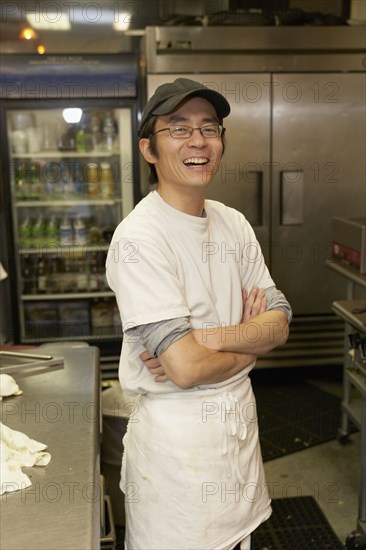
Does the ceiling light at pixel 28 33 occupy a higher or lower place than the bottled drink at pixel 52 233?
higher

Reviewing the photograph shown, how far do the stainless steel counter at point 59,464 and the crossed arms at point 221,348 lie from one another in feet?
0.95

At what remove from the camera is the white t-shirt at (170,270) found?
1519 mm

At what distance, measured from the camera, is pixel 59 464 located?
5.05ft

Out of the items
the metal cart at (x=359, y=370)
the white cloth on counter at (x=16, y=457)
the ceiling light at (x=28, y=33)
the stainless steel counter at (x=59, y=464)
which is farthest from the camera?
the ceiling light at (x=28, y=33)

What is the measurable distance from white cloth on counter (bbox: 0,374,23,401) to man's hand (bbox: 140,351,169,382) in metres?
0.57

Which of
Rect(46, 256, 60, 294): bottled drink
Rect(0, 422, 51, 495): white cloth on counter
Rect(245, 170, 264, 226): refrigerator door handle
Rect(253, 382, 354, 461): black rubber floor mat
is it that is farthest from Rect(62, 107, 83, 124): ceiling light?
Rect(0, 422, 51, 495): white cloth on counter

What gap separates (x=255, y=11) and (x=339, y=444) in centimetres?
268

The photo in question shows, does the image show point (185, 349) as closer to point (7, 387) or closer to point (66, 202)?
point (7, 387)

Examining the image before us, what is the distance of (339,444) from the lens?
3.40 m

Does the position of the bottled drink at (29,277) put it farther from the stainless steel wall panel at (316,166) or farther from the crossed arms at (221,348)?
the crossed arms at (221,348)

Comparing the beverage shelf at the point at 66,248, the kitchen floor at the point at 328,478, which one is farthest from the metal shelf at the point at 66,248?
the kitchen floor at the point at 328,478

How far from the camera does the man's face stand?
5.26 feet

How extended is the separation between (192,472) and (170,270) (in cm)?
50

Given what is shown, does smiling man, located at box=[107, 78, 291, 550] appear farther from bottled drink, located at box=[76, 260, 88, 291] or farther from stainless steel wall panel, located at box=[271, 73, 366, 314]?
bottled drink, located at box=[76, 260, 88, 291]
